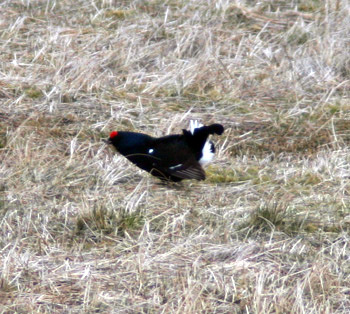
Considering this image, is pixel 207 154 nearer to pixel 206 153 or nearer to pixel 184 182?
pixel 206 153

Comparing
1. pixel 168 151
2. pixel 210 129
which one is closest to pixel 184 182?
pixel 168 151

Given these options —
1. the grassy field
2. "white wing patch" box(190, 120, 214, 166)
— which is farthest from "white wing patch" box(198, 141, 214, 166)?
the grassy field

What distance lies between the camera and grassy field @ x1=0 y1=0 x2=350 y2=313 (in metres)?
4.16

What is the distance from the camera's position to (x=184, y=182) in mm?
5703

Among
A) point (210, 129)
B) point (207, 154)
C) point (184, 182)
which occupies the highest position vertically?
point (210, 129)

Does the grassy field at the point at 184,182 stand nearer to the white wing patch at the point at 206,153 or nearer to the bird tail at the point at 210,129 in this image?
the white wing patch at the point at 206,153

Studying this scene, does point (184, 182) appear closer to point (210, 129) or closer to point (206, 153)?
point (206, 153)

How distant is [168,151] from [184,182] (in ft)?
0.78

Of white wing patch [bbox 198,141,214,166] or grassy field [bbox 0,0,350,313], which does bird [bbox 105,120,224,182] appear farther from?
grassy field [bbox 0,0,350,313]

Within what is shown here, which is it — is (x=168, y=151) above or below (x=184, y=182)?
above

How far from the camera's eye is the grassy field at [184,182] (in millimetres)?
4160

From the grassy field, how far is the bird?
12 cm

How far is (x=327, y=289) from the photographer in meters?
4.14

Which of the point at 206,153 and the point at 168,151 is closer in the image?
the point at 168,151
